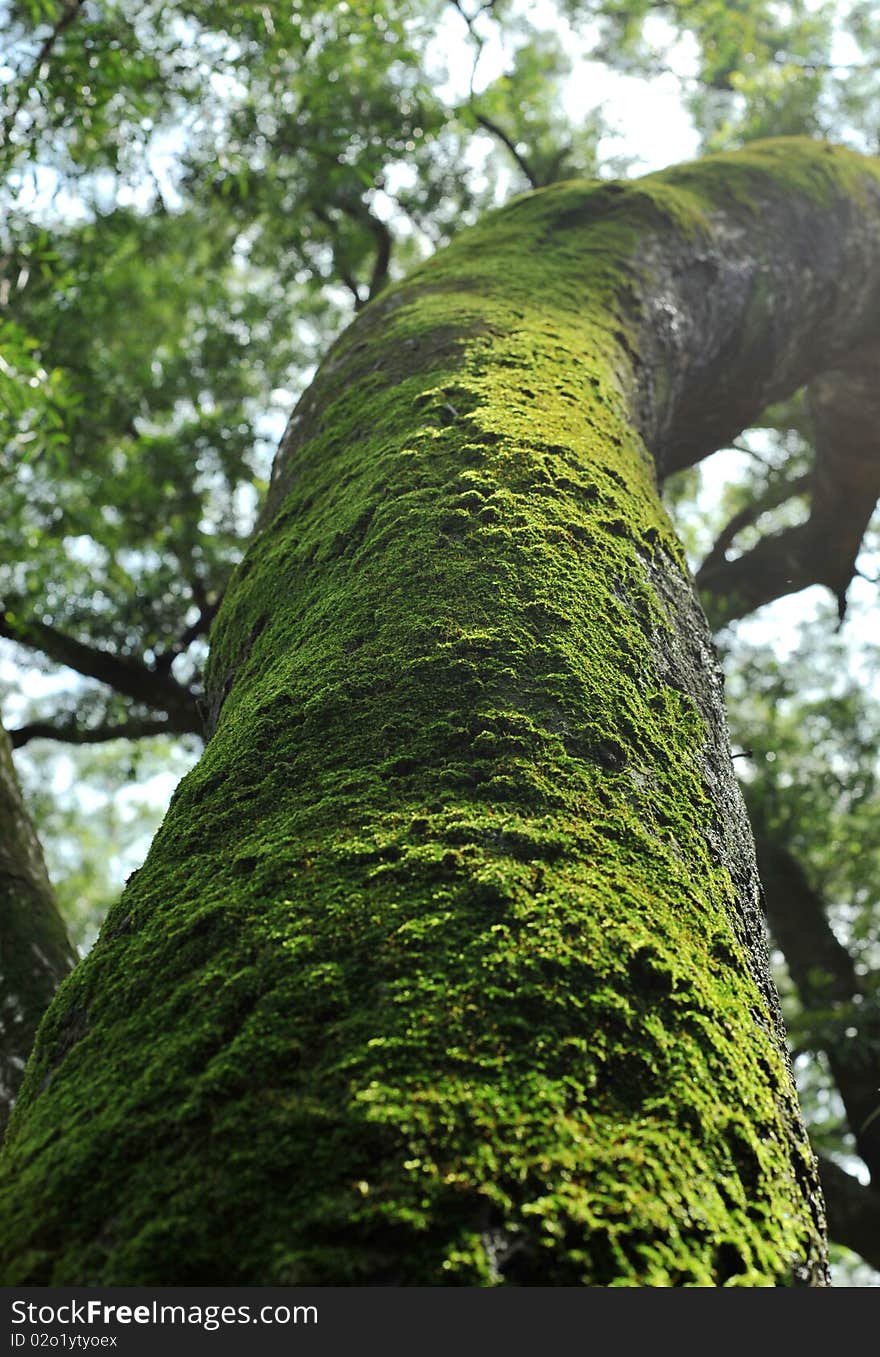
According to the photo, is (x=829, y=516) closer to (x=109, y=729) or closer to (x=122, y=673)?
(x=122, y=673)

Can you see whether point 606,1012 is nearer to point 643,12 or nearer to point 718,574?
point 718,574

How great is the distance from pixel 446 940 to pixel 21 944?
249 cm

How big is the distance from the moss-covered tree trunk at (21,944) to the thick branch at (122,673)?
3402mm

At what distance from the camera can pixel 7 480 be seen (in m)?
7.43

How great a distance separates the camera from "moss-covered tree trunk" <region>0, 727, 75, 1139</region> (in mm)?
2895

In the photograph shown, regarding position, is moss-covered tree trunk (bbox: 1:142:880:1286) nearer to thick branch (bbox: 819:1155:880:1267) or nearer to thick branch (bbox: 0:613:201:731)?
thick branch (bbox: 0:613:201:731)

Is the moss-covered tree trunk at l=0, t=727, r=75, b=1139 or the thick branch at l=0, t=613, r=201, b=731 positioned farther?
the thick branch at l=0, t=613, r=201, b=731

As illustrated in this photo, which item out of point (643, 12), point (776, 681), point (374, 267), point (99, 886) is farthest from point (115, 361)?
point (99, 886)

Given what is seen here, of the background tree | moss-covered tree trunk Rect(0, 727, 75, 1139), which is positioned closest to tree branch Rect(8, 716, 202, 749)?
the background tree

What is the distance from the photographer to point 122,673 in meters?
7.04

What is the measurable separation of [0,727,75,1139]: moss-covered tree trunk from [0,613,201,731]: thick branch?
340 cm

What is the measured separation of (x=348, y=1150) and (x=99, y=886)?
56.4 ft

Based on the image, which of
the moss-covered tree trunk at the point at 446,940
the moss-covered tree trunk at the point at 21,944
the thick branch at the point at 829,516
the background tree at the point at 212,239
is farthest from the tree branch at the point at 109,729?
the moss-covered tree trunk at the point at 446,940

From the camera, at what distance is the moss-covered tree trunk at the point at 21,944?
289 cm
